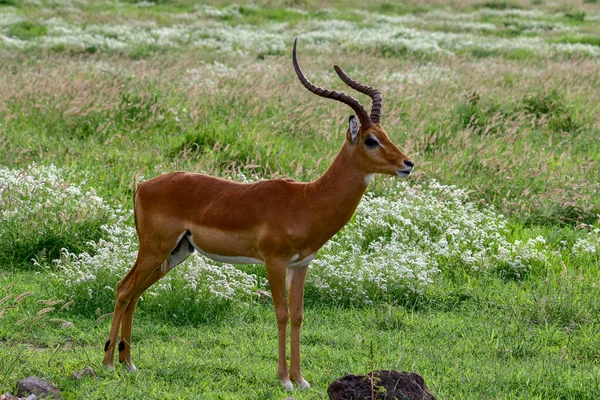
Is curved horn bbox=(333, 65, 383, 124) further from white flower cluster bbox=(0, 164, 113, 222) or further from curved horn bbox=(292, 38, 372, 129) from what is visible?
white flower cluster bbox=(0, 164, 113, 222)

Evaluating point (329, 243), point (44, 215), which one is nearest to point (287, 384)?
point (329, 243)

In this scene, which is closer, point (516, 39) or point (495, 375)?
point (495, 375)

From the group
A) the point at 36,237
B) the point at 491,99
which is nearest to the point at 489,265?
the point at 36,237

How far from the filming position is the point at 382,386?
480 cm

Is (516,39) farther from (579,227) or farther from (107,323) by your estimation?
(107,323)

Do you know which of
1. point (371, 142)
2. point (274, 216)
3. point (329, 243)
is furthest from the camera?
point (329, 243)

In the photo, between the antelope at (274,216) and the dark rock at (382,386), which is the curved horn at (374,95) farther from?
the dark rock at (382,386)

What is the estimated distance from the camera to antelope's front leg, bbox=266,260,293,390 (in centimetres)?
545

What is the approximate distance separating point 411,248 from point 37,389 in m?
4.57

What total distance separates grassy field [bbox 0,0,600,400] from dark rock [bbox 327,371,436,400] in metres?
0.48

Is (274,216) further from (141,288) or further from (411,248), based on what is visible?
(411,248)

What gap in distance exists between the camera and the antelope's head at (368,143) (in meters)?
5.32

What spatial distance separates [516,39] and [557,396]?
85.8ft

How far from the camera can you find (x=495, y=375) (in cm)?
582
